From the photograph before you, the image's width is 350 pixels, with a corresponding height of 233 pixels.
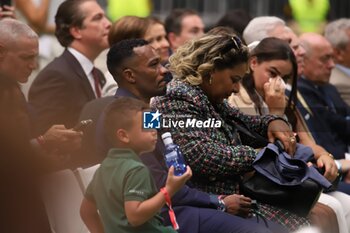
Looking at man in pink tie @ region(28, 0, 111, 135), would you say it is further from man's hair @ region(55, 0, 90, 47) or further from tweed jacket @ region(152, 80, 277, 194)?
tweed jacket @ region(152, 80, 277, 194)

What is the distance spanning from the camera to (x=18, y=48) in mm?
4676

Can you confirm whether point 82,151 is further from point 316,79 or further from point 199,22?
point 316,79

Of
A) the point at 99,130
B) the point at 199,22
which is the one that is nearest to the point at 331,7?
the point at 199,22

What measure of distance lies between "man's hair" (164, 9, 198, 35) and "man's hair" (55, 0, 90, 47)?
44cm

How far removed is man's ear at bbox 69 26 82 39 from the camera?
5.65 metres

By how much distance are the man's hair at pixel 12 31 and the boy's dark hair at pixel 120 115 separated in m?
0.50

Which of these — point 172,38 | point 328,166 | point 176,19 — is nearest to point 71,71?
point 176,19

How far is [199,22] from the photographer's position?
587 cm

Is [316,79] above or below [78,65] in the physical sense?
below

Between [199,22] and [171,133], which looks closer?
[171,133]

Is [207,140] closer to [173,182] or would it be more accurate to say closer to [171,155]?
[171,155]

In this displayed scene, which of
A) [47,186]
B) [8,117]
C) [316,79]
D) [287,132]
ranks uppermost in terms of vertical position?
[8,117]

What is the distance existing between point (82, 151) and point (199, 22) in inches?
60.9

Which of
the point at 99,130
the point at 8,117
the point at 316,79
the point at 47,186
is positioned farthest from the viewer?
the point at 316,79
